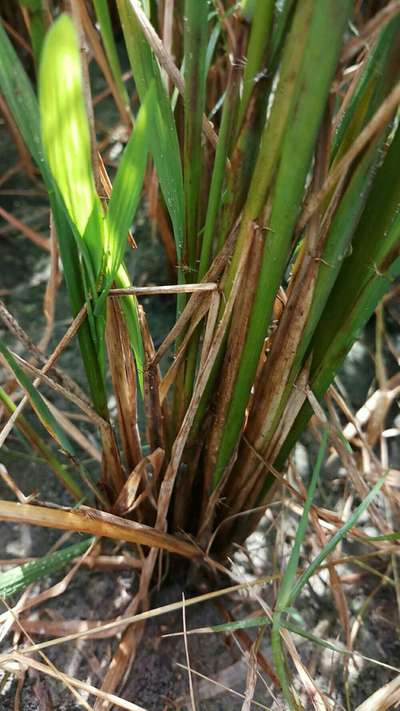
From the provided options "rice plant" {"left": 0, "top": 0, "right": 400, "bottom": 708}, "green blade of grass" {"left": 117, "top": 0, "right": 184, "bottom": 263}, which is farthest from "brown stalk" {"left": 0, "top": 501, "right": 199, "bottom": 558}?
"green blade of grass" {"left": 117, "top": 0, "right": 184, "bottom": 263}

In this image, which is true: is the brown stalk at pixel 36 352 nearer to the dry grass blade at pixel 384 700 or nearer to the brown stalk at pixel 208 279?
the brown stalk at pixel 208 279

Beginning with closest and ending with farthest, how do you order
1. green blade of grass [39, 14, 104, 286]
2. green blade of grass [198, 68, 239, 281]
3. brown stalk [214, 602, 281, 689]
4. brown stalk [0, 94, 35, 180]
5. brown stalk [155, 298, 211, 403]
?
green blade of grass [39, 14, 104, 286], green blade of grass [198, 68, 239, 281], brown stalk [155, 298, 211, 403], brown stalk [214, 602, 281, 689], brown stalk [0, 94, 35, 180]

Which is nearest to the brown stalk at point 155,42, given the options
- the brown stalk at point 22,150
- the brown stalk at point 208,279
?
the brown stalk at point 208,279

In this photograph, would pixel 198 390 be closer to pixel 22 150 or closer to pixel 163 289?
pixel 163 289

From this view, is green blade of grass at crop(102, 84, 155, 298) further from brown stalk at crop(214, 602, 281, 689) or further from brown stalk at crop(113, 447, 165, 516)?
brown stalk at crop(214, 602, 281, 689)

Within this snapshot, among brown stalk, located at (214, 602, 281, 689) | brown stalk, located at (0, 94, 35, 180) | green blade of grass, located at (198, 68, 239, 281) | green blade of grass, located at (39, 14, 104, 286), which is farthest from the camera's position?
brown stalk, located at (0, 94, 35, 180)

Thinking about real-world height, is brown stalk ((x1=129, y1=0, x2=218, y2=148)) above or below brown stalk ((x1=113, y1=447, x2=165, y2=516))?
above

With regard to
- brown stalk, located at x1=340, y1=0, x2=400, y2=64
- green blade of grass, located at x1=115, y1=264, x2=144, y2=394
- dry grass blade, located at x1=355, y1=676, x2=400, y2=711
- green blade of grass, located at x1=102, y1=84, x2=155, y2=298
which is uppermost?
brown stalk, located at x1=340, y1=0, x2=400, y2=64

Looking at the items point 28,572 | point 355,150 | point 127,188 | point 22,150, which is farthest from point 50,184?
point 22,150
